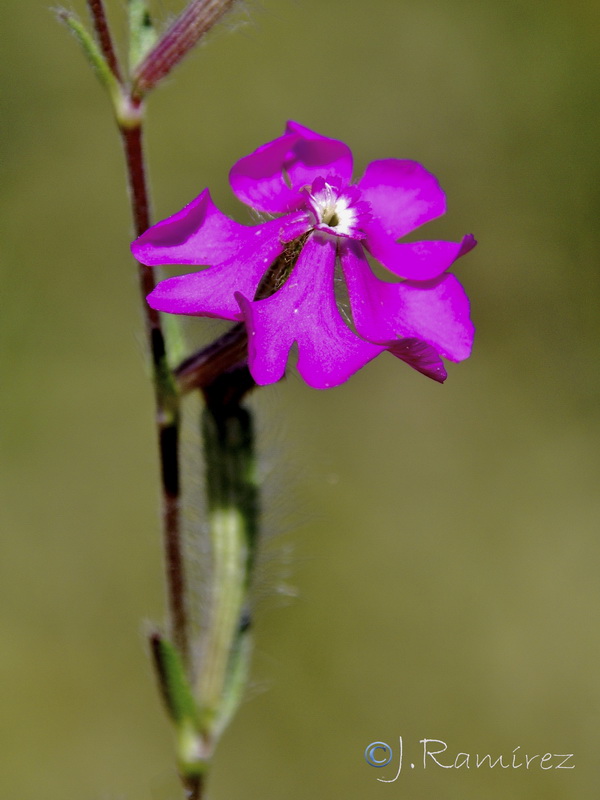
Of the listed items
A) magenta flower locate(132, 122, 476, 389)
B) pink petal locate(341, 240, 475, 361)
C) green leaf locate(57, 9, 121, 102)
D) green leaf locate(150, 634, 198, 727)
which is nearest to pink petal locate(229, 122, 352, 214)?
magenta flower locate(132, 122, 476, 389)

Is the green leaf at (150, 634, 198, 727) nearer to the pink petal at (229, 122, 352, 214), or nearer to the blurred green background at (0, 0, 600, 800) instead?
the pink petal at (229, 122, 352, 214)

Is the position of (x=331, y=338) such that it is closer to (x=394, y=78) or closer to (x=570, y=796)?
(x=570, y=796)

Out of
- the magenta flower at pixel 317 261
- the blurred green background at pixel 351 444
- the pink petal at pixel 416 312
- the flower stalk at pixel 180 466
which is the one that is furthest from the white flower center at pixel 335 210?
the blurred green background at pixel 351 444

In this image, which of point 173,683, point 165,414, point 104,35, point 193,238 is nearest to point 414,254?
point 193,238

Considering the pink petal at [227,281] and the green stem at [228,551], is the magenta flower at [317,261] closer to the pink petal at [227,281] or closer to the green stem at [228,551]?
the pink petal at [227,281]

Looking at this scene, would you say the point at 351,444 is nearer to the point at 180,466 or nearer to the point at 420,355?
the point at 180,466

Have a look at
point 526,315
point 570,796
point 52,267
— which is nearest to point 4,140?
point 52,267

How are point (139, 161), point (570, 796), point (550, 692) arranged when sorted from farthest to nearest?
1. point (550, 692)
2. point (570, 796)
3. point (139, 161)
